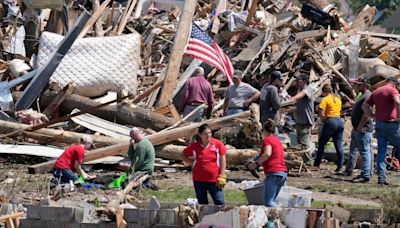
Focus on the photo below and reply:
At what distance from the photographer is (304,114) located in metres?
A: 19.5

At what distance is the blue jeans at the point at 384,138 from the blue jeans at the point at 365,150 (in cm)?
34

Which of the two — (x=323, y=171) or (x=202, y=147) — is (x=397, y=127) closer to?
(x=323, y=171)

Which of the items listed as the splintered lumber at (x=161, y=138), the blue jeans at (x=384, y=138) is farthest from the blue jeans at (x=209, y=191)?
the splintered lumber at (x=161, y=138)

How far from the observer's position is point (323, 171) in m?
19.2

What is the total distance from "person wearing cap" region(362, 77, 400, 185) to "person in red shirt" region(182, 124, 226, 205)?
3.51 meters

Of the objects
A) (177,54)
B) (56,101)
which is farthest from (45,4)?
(56,101)

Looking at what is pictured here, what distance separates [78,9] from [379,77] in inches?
291

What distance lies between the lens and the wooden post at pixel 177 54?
22.2 m

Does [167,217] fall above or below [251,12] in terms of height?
below

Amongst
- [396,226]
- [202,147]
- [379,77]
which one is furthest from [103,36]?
[396,226]

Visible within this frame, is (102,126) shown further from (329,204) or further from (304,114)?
(329,204)

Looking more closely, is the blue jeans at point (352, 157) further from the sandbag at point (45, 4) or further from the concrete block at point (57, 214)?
the sandbag at point (45, 4)

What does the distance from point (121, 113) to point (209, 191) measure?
6227 mm

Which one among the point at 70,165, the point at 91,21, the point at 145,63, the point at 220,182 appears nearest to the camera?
the point at 220,182
